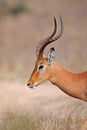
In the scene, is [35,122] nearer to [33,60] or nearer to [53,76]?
[53,76]

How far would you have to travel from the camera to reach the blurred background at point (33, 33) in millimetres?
18062

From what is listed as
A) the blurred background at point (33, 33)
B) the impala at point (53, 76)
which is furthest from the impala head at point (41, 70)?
the blurred background at point (33, 33)

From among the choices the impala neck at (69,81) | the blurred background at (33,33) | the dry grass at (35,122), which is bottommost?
the blurred background at (33,33)

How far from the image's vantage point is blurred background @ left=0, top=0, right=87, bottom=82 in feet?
59.3

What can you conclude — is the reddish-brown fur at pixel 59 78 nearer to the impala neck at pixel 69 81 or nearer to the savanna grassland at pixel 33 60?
the impala neck at pixel 69 81

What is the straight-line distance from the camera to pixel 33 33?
80.8 ft

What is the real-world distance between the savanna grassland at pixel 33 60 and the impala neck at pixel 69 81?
1.44ft

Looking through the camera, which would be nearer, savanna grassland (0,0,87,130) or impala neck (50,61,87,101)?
impala neck (50,61,87,101)

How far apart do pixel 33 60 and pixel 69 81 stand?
342 inches

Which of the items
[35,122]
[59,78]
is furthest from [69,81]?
[35,122]

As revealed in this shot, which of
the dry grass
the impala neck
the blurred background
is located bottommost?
the blurred background

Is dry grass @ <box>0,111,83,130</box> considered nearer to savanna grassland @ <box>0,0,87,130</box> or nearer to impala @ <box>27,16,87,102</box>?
savanna grassland @ <box>0,0,87,130</box>

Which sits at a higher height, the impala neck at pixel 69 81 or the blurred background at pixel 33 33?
the impala neck at pixel 69 81

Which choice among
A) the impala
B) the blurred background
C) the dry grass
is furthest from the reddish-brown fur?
the blurred background
